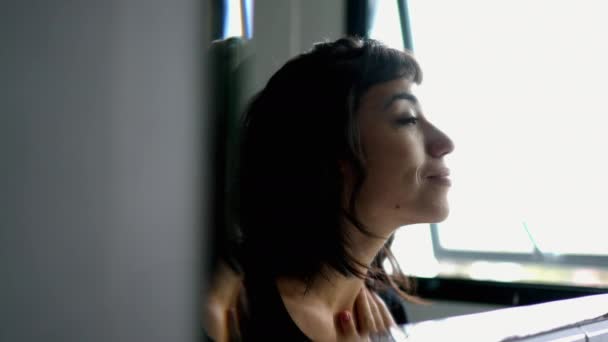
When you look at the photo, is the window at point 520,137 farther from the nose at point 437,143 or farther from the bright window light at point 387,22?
the nose at point 437,143

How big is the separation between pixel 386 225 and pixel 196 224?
2.03ft

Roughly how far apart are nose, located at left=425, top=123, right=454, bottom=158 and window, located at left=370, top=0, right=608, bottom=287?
1.29ft

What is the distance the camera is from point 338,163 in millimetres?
756

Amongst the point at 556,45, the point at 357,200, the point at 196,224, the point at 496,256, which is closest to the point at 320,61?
the point at 357,200

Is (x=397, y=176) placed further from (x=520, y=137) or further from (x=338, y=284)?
(x=520, y=137)

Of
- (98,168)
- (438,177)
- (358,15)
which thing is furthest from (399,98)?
(98,168)

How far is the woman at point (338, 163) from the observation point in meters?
0.72

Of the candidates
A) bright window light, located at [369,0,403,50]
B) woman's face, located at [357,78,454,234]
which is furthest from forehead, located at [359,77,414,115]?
bright window light, located at [369,0,403,50]

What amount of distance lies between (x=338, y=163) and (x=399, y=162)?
0.09 metres

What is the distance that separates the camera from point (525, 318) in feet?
1.67

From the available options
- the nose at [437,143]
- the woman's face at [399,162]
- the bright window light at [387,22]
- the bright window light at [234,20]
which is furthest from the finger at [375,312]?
the bright window light at [234,20]

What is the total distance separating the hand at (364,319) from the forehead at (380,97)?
0.31 meters

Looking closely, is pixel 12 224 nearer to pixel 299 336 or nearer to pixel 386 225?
pixel 299 336

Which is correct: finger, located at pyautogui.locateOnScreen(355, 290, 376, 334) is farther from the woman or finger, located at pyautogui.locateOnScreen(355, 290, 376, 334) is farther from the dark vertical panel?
the dark vertical panel
